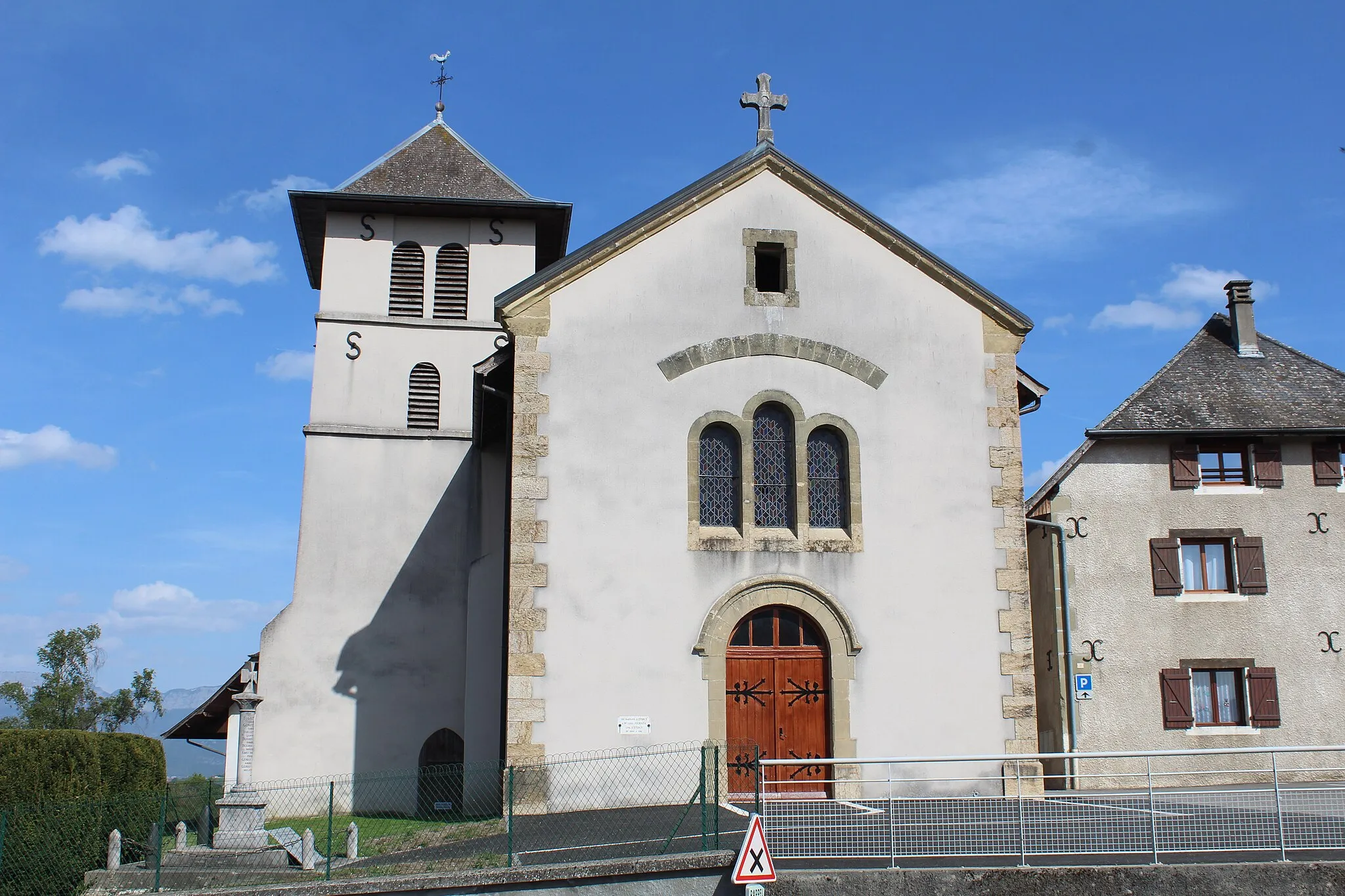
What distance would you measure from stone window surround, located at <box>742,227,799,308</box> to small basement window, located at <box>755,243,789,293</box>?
0.17 ft

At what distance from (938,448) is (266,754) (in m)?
12.0

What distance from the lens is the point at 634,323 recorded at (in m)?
15.0

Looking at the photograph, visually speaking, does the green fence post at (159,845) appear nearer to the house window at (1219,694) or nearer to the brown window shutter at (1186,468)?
the house window at (1219,694)

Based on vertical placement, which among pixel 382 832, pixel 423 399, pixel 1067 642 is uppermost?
pixel 423 399

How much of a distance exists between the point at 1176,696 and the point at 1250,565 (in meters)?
2.69

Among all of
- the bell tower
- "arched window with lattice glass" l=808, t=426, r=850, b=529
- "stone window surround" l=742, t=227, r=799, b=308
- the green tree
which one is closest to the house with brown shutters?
"arched window with lattice glass" l=808, t=426, r=850, b=529

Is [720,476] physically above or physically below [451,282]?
below

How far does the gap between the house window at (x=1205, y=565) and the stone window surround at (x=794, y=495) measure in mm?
8873

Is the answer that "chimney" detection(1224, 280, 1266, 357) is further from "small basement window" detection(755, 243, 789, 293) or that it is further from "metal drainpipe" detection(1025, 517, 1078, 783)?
"small basement window" detection(755, 243, 789, 293)

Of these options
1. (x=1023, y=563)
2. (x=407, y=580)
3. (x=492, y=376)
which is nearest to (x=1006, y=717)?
(x=1023, y=563)

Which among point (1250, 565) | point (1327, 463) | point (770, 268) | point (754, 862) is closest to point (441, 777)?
point (770, 268)

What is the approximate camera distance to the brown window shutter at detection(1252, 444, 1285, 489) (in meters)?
20.8

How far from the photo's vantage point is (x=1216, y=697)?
20.2m

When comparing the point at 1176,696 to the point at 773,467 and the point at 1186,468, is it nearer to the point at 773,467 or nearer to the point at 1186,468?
the point at 1186,468
